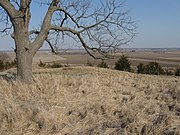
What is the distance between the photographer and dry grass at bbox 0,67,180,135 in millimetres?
5559

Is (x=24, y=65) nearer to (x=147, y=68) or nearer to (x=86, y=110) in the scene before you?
(x=86, y=110)

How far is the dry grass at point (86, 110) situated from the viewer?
5.56 meters

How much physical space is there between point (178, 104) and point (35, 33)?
23.3ft

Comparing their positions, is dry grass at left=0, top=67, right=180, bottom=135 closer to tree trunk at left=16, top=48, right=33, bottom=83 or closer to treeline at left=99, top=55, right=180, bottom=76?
tree trunk at left=16, top=48, right=33, bottom=83

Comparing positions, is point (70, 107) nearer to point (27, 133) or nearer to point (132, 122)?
point (27, 133)

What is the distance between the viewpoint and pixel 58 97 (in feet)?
28.3

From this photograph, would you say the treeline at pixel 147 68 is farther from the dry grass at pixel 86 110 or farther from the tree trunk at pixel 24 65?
Answer: the dry grass at pixel 86 110

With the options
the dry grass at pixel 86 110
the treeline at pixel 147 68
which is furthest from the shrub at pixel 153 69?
the dry grass at pixel 86 110

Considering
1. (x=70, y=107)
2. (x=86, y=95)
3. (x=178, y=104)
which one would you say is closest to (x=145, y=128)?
(x=178, y=104)

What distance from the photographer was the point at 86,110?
690 cm

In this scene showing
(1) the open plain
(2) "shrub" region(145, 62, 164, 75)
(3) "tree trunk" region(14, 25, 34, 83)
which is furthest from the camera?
(2) "shrub" region(145, 62, 164, 75)

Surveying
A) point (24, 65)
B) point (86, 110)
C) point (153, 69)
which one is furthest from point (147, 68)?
point (86, 110)

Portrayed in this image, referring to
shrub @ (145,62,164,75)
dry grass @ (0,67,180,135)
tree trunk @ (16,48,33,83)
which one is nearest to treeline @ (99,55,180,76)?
shrub @ (145,62,164,75)

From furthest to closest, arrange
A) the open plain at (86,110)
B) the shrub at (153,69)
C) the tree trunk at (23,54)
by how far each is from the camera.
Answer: the shrub at (153,69) < the tree trunk at (23,54) < the open plain at (86,110)
